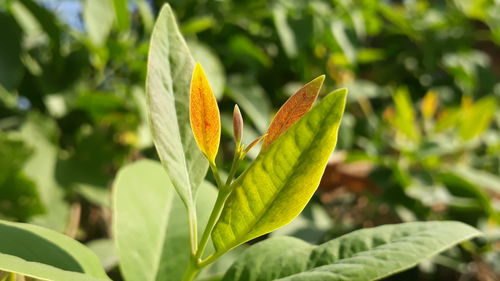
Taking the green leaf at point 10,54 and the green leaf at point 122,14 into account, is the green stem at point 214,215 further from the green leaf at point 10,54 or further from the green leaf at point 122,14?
the green leaf at point 122,14

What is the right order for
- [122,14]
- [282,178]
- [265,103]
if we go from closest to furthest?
[282,178], [122,14], [265,103]

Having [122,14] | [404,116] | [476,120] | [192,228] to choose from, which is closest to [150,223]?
[192,228]

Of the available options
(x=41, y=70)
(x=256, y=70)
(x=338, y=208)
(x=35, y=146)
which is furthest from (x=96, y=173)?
(x=338, y=208)

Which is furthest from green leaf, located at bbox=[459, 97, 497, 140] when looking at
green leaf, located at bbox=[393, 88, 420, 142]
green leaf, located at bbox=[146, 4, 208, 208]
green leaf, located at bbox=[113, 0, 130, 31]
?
green leaf, located at bbox=[146, 4, 208, 208]

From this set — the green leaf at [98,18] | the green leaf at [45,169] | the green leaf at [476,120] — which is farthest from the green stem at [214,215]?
the green leaf at [476,120]

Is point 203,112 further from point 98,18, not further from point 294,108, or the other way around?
point 98,18

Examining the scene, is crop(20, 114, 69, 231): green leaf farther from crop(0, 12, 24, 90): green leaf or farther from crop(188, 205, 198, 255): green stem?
crop(188, 205, 198, 255): green stem
